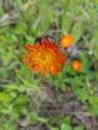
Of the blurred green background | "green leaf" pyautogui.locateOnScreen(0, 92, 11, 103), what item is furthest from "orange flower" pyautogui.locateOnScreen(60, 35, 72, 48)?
"green leaf" pyautogui.locateOnScreen(0, 92, 11, 103)

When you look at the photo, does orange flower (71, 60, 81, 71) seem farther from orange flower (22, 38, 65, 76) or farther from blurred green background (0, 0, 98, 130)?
orange flower (22, 38, 65, 76)

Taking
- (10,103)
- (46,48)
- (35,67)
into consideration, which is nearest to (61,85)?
(10,103)

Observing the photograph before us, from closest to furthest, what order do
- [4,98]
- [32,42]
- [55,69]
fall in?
[55,69]
[4,98]
[32,42]

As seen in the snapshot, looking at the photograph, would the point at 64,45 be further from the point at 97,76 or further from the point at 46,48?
the point at 46,48

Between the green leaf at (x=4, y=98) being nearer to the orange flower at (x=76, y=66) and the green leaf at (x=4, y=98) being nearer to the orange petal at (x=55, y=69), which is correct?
the orange flower at (x=76, y=66)

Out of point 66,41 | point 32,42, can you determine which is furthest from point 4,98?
point 66,41

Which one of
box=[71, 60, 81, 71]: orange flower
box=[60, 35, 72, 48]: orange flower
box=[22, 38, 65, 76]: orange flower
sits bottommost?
box=[22, 38, 65, 76]: orange flower

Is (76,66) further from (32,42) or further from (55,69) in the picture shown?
(55,69)

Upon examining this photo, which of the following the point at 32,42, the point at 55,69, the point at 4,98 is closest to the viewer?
the point at 55,69
